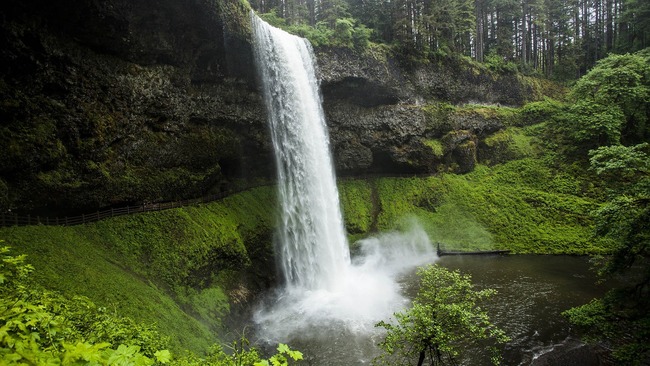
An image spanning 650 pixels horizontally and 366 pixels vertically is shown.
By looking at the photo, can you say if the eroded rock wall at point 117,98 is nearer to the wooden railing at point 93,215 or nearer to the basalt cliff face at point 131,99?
the basalt cliff face at point 131,99

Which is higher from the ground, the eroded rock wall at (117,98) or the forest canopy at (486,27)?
the forest canopy at (486,27)

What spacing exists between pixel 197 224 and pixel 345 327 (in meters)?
10.3

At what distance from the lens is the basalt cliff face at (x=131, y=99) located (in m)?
14.2

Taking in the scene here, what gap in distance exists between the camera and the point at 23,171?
14422mm

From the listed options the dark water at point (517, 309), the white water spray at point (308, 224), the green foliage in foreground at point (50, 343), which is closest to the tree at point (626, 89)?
the dark water at point (517, 309)

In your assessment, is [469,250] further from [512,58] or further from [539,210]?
[512,58]

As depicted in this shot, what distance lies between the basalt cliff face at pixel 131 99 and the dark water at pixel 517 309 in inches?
498

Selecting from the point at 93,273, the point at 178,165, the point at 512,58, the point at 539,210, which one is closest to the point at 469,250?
the point at 539,210

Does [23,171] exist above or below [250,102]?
below

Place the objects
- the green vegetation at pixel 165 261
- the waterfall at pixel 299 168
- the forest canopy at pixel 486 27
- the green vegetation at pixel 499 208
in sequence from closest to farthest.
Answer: the green vegetation at pixel 165 261 < the waterfall at pixel 299 168 < the green vegetation at pixel 499 208 < the forest canopy at pixel 486 27

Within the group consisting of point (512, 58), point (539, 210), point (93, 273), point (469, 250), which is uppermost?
point (512, 58)

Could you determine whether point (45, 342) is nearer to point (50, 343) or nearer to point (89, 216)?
point (50, 343)

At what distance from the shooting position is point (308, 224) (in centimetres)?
2411

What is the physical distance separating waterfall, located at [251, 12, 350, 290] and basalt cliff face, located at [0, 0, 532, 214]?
1.67 metres
